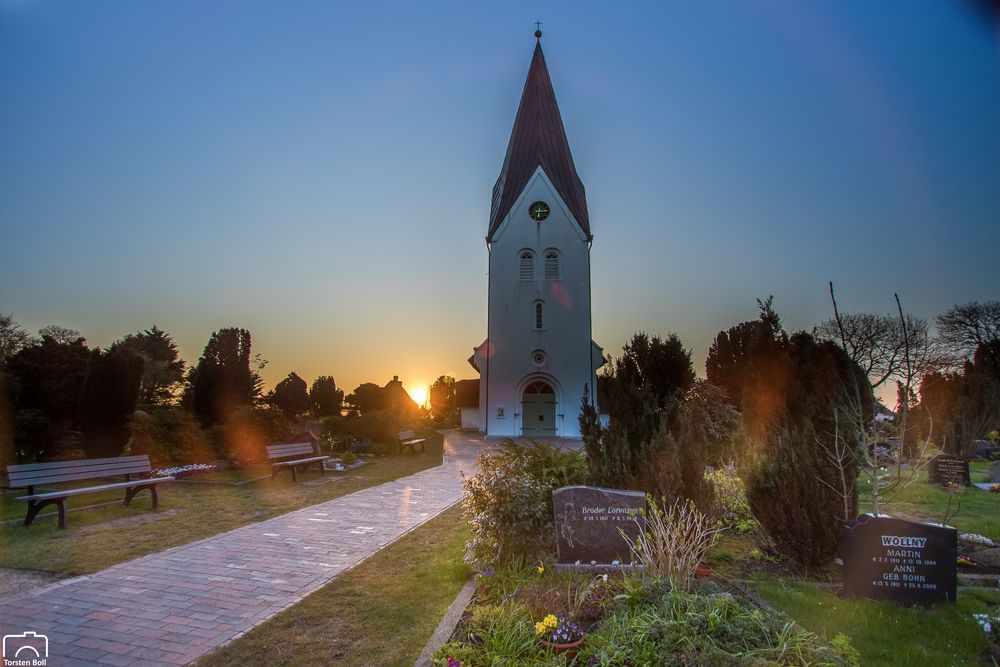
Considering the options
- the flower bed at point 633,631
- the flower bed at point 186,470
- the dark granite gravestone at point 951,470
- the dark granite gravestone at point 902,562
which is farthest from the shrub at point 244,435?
the dark granite gravestone at point 951,470

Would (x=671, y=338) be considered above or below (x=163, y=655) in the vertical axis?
above

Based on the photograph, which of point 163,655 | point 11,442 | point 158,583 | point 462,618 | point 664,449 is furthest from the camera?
point 11,442

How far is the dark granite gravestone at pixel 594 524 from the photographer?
6.70 meters

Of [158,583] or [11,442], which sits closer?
[158,583]

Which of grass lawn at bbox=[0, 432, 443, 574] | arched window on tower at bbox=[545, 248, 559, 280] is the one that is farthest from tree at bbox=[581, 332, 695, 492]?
arched window on tower at bbox=[545, 248, 559, 280]

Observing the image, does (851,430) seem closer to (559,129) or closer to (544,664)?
(544,664)

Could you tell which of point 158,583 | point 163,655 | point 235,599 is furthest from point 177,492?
point 163,655

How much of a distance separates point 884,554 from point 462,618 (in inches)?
173

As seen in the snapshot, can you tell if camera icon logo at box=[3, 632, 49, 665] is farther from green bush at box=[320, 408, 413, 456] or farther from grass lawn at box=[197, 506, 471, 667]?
green bush at box=[320, 408, 413, 456]

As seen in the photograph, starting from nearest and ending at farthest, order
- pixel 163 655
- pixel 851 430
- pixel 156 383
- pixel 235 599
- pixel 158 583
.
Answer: pixel 163 655 < pixel 235 599 < pixel 158 583 < pixel 851 430 < pixel 156 383

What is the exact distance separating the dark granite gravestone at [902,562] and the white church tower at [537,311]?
2384cm

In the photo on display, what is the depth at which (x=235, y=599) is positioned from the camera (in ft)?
18.7

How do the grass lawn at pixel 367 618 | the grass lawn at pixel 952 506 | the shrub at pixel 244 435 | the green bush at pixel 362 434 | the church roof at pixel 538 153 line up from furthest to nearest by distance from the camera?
the church roof at pixel 538 153 < the green bush at pixel 362 434 < the shrub at pixel 244 435 < the grass lawn at pixel 952 506 < the grass lawn at pixel 367 618

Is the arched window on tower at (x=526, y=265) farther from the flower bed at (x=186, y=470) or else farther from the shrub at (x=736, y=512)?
the shrub at (x=736, y=512)
